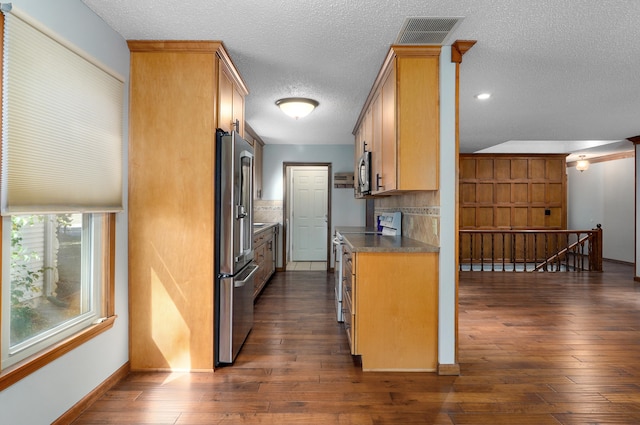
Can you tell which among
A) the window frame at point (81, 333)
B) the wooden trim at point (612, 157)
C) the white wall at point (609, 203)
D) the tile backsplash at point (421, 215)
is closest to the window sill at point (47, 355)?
the window frame at point (81, 333)

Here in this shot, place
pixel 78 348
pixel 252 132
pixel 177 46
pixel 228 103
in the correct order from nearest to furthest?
pixel 78 348
pixel 177 46
pixel 228 103
pixel 252 132

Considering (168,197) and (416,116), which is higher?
(416,116)

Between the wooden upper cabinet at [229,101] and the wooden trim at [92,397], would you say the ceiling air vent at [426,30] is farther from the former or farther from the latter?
the wooden trim at [92,397]

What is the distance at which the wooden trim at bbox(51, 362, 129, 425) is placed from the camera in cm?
201

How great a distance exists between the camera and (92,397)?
2244 millimetres

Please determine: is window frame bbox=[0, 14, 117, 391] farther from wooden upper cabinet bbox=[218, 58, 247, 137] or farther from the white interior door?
the white interior door

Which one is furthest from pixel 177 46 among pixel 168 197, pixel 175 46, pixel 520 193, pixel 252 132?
Result: pixel 520 193

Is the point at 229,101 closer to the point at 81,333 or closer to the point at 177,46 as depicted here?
the point at 177,46

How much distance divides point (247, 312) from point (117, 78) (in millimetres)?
2066

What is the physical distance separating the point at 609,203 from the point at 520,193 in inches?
78.2

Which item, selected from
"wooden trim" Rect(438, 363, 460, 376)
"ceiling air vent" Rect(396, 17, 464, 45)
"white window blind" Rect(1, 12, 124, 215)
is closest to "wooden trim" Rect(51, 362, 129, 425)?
"white window blind" Rect(1, 12, 124, 215)

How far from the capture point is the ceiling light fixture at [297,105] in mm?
3953

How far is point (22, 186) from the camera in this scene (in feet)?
5.64

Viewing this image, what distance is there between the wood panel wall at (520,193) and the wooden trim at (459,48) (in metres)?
6.10
